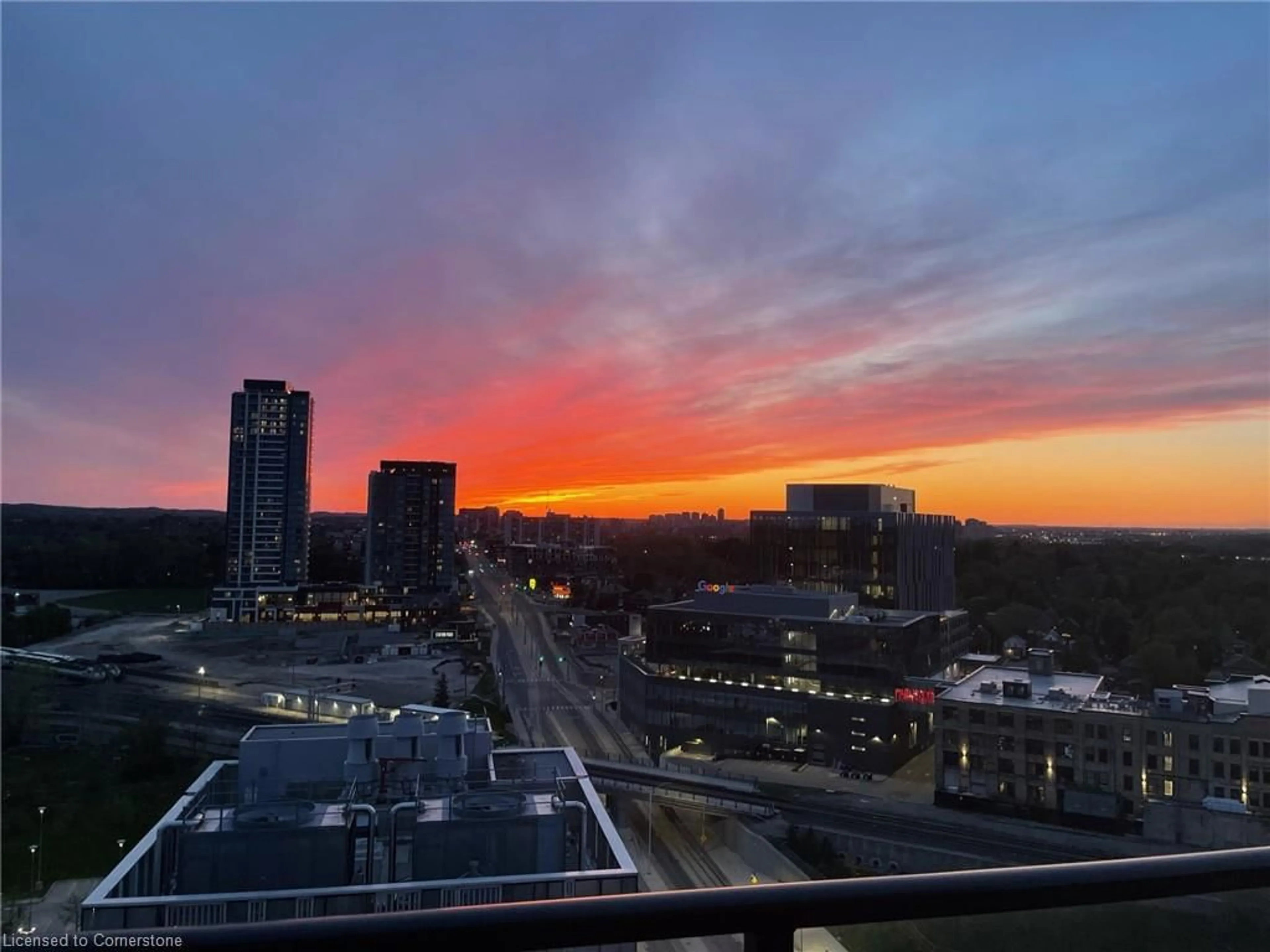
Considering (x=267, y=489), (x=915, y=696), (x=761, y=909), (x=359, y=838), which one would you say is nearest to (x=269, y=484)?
(x=267, y=489)

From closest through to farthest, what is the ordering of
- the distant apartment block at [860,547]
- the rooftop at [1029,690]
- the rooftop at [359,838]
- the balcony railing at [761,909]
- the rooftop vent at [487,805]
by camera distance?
1. the balcony railing at [761,909]
2. the rooftop at [359,838]
3. the rooftop vent at [487,805]
4. the rooftop at [1029,690]
5. the distant apartment block at [860,547]

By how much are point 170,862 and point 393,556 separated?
17.4 m

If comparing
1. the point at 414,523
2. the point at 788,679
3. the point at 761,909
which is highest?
the point at 414,523

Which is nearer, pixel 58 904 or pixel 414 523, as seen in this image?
pixel 58 904

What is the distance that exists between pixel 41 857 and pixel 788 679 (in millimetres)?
6888

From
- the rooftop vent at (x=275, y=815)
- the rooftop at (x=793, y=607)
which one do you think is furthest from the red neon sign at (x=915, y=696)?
the rooftop vent at (x=275, y=815)

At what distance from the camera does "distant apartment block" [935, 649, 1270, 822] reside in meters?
5.23

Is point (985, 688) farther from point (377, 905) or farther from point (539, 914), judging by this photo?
point (539, 914)

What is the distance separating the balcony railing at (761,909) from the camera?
0.32 metres

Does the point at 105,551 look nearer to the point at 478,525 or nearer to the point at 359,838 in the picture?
the point at 359,838

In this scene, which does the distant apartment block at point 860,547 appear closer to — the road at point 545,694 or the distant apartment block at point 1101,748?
the road at point 545,694

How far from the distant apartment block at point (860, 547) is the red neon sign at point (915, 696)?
454 cm

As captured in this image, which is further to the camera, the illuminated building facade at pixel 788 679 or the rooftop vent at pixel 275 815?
the illuminated building facade at pixel 788 679

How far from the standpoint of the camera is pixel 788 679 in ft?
28.8
